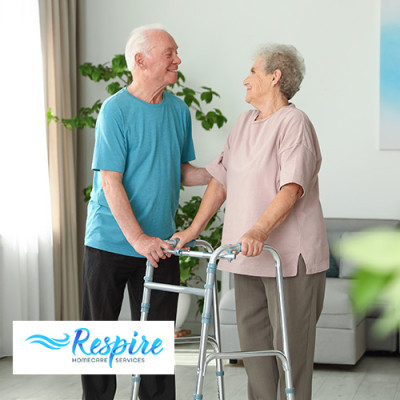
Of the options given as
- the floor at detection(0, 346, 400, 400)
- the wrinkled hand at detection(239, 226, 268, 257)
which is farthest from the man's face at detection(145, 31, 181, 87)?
the floor at detection(0, 346, 400, 400)

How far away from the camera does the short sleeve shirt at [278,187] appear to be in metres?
1.94

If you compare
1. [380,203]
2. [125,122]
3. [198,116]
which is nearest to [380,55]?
[380,203]

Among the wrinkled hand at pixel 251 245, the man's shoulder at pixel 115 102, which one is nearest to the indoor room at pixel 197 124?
the man's shoulder at pixel 115 102

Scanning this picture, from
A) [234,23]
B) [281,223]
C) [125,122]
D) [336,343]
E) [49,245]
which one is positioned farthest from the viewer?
[234,23]

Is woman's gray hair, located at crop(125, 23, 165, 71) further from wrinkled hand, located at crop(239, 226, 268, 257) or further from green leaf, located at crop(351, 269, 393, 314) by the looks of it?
Result: green leaf, located at crop(351, 269, 393, 314)

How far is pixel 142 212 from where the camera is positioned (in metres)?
2.23

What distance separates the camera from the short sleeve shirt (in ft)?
6.36

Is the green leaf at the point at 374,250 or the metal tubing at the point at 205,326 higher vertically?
the green leaf at the point at 374,250

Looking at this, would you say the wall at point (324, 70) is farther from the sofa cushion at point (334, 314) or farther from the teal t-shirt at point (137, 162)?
the teal t-shirt at point (137, 162)

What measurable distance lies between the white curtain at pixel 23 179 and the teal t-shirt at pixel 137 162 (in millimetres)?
2100

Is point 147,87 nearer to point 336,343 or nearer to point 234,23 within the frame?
point 336,343

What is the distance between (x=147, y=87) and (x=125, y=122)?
156 millimetres

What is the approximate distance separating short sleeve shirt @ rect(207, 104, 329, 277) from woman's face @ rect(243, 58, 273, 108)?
79 mm

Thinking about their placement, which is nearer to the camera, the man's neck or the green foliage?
the green foliage
